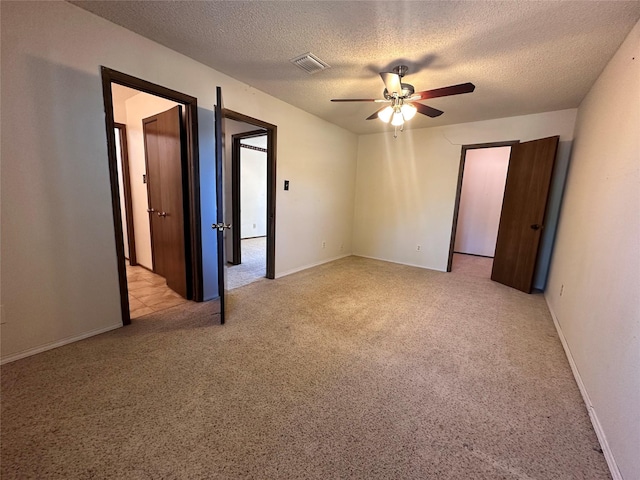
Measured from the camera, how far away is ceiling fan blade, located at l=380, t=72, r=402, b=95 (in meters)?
2.12

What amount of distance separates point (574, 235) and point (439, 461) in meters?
2.55

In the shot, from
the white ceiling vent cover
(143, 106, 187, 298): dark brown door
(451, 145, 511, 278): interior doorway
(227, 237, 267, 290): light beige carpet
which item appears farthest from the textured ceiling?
(451, 145, 511, 278): interior doorway

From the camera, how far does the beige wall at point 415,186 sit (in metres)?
4.08

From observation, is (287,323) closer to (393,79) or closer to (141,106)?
(393,79)

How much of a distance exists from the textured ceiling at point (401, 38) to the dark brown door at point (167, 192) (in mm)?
842

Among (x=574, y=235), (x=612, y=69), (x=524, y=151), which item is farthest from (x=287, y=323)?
(x=524, y=151)

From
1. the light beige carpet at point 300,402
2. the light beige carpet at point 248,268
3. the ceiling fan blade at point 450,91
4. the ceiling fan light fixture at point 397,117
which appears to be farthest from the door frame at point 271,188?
the ceiling fan blade at point 450,91

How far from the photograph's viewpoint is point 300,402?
1.59m

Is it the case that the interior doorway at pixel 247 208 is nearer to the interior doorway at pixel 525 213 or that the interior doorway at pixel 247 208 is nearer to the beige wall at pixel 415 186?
the beige wall at pixel 415 186

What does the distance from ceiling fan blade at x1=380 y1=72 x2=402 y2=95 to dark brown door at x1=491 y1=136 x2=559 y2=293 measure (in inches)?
95.1

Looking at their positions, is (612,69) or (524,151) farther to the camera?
(524,151)

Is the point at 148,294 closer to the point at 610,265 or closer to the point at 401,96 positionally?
the point at 401,96

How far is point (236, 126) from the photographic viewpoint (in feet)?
13.7

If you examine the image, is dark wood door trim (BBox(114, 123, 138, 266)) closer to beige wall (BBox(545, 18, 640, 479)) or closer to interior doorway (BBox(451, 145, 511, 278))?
beige wall (BBox(545, 18, 640, 479))
